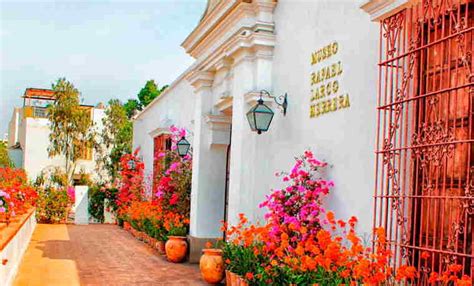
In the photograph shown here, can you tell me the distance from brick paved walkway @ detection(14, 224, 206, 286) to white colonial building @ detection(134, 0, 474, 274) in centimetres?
105

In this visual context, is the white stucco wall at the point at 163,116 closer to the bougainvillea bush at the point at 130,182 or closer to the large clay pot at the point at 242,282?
the bougainvillea bush at the point at 130,182

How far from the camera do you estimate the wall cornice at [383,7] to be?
5262 millimetres

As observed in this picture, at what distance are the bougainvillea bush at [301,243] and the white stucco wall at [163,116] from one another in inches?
260

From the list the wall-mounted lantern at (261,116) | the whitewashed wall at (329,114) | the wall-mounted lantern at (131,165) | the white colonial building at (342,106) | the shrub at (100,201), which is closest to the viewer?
the white colonial building at (342,106)

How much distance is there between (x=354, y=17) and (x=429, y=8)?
4.70ft

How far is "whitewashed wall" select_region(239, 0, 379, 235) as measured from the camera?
6.15 m

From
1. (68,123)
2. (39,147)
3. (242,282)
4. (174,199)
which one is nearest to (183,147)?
(174,199)

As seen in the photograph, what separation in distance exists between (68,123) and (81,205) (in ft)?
13.3

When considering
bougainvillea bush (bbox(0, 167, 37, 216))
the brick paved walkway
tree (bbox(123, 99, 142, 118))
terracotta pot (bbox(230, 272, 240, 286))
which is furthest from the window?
tree (bbox(123, 99, 142, 118))

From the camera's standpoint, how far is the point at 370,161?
6.05 meters

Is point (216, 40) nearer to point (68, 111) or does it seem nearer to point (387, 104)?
point (387, 104)

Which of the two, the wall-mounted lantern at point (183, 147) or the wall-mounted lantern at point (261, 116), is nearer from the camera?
the wall-mounted lantern at point (261, 116)

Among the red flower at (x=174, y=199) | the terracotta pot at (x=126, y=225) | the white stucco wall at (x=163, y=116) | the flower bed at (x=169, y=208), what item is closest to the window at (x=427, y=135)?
the flower bed at (x=169, y=208)

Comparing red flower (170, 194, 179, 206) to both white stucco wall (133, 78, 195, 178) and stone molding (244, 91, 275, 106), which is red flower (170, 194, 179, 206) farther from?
stone molding (244, 91, 275, 106)
